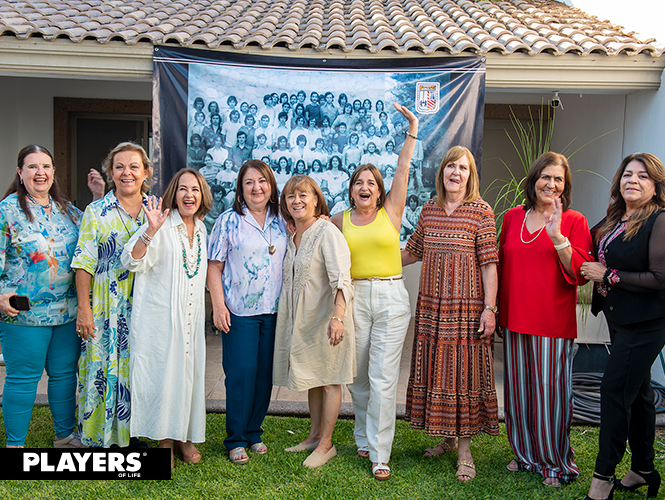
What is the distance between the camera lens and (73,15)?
5.37 meters

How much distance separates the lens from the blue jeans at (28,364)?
116 inches

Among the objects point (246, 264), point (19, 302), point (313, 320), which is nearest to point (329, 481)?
point (313, 320)

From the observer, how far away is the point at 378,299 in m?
2.94

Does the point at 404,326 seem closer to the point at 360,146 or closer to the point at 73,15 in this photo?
the point at 360,146

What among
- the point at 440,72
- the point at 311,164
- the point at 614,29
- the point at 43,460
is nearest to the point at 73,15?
the point at 311,164

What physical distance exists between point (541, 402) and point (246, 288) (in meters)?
1.77

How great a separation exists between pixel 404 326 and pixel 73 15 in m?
4.87

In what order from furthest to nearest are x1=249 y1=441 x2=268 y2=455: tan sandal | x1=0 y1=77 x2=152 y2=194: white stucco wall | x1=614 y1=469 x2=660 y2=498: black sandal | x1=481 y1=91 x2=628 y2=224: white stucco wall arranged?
x1=0 y1=77 x2=152 y2=194: white stucco wall, x1=481 y1=91 x2=628 y2=224: white stucco wall, x1=249 y1=441 x2=268 y2=455: tan sandal, x1=614 y1=469 x2=660 y2=498: black sandal

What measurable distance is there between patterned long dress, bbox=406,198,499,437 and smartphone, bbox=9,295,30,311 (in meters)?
2.23

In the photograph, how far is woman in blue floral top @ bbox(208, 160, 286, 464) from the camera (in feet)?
9.78

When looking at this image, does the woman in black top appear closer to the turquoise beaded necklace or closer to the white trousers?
the white trousers

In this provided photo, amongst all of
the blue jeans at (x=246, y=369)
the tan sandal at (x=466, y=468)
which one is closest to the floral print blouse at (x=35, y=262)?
the blue jeans at (x=246, y=369)

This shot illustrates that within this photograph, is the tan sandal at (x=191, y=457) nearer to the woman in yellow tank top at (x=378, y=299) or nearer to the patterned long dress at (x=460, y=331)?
the woman in yellow tank top at (x=378, y=299)

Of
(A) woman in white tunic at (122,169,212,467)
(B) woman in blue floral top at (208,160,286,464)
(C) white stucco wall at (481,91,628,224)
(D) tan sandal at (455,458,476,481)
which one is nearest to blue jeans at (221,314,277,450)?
(B) woman in blue floral top at (208,160,286,464)
